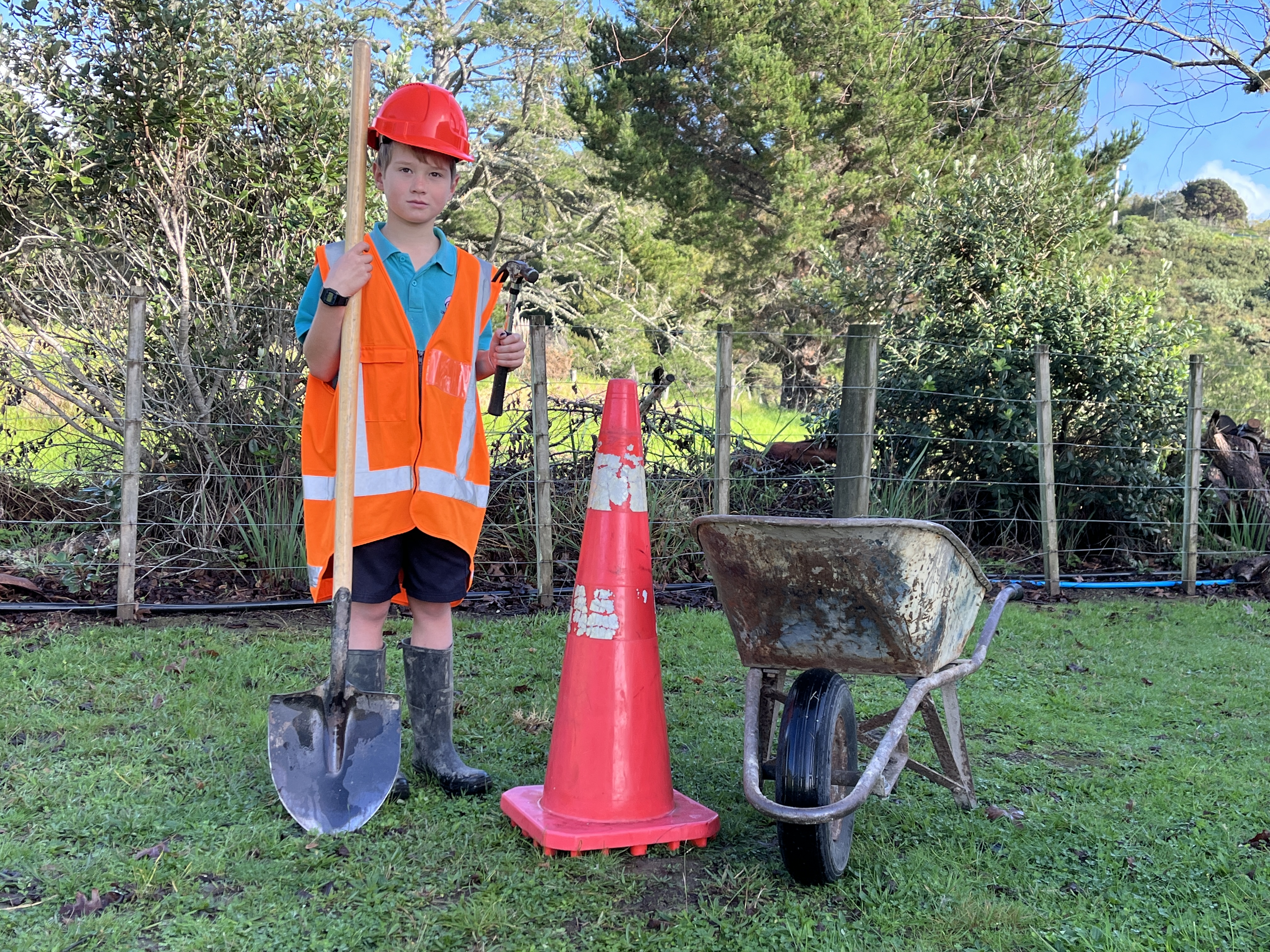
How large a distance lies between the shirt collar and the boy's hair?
18 cm

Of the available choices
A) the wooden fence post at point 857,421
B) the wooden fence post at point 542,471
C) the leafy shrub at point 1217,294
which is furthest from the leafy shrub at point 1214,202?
the wooden fence post at point 542,471

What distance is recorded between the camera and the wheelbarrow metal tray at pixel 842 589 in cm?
250

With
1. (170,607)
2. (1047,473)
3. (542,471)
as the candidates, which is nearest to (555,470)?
(542,471)

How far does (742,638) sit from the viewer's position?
2.91m

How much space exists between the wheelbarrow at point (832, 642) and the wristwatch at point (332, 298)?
1.19 m

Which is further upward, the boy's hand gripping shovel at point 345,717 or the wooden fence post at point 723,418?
the wooden fence post at point 723,418

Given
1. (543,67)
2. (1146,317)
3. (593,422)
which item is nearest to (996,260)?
(1146,317)

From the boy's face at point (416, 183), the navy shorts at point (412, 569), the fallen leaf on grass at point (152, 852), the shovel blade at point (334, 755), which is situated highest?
the boy's face at point (416, 183)

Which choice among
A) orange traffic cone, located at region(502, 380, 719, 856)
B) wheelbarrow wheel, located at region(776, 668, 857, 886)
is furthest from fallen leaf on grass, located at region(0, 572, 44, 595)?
wheelbarrow wheel, located at region(776, 668, 857, 886)

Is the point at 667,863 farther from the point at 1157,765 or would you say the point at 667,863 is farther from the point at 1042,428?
the point at 1042,428

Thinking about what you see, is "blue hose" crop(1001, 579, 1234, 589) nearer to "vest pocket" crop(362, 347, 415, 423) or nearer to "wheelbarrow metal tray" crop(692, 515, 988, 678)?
"wheelbarrow metal tray" crop(692, 515, 988, 678)

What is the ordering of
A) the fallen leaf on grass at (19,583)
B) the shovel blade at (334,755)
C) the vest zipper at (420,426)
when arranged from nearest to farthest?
the shovel blade at (334,755) < the vest zipper at (420,426) < the fallen leaf on grass at (19,583)

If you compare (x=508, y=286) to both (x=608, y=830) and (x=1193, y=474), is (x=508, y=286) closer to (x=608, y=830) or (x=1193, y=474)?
(x=608, y=830)

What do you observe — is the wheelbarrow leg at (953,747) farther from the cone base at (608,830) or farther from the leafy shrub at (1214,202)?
the leafy shrub at (1214,202)
